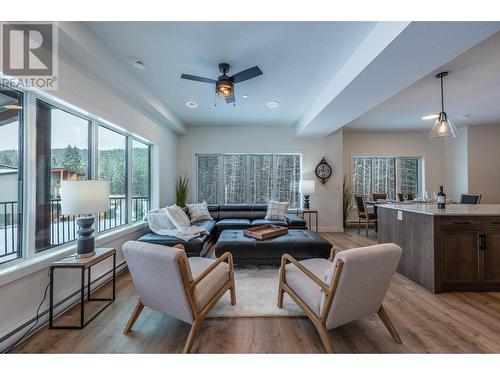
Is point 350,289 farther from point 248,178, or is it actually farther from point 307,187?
point 248,178

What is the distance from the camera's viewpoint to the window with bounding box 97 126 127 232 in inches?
123

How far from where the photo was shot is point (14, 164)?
194 centimetres

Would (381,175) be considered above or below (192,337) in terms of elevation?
above

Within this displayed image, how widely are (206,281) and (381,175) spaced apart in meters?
6.52

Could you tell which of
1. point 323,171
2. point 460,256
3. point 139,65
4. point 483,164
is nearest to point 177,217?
point 139,65

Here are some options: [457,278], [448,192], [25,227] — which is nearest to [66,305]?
[25,227]

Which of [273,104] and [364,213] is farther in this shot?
[364,213]

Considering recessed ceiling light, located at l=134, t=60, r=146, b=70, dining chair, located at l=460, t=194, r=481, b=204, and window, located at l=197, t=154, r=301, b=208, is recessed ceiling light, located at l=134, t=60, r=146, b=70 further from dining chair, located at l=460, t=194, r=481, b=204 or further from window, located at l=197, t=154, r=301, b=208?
dining chair, located at l=460, t=194, r=481, b=204

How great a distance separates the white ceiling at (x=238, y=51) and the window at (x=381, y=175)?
3.75 meters

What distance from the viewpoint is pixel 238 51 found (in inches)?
99.3

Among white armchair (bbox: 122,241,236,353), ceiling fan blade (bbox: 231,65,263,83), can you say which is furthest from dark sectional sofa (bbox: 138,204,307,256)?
ceiling fan blade (bbox: 231,65,263,83)
